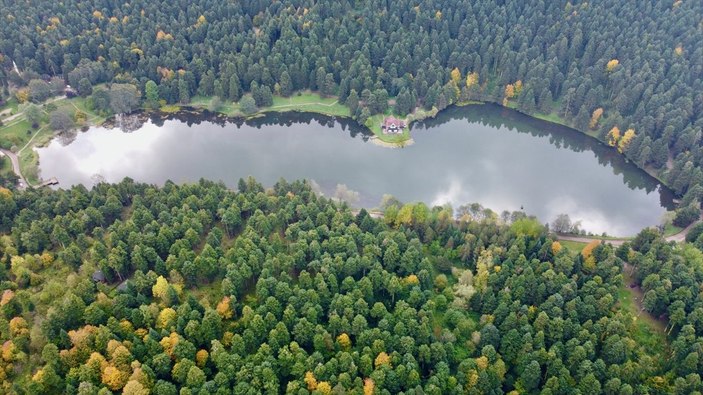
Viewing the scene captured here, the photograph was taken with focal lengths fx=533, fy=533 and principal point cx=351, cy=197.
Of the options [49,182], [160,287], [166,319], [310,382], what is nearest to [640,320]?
[310,382]

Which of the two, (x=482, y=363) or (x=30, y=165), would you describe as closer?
(x=482, y=363)

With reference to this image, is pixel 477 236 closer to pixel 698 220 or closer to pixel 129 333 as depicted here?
pixel 698 220

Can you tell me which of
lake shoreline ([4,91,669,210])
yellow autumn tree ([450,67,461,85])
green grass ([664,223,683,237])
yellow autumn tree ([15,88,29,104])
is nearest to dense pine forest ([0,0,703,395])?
yellow autumn tree ([15,88,29,104])

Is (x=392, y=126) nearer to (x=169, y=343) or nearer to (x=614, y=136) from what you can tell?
(x=614, y=136)

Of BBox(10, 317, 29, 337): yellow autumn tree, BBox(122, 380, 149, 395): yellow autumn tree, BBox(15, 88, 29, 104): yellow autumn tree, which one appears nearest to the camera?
BBox(122, 380, 149, 395): yellow autumn tree

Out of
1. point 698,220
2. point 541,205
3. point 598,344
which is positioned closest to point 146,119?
point 541,205

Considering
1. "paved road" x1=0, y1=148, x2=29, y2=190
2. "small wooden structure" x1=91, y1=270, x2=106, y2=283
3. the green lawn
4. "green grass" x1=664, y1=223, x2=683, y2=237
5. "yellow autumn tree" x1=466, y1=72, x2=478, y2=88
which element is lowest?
"paved road" x1=0, y1=148, x2=29, y2=190

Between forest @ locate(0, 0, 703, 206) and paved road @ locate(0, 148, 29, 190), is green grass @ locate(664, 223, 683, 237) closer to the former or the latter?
forest @ locate(0, 0, 703, 206)

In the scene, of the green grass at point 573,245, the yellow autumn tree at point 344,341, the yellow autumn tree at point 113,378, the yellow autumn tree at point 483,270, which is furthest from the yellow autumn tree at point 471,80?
the yellow autumn tree at point 113,378
